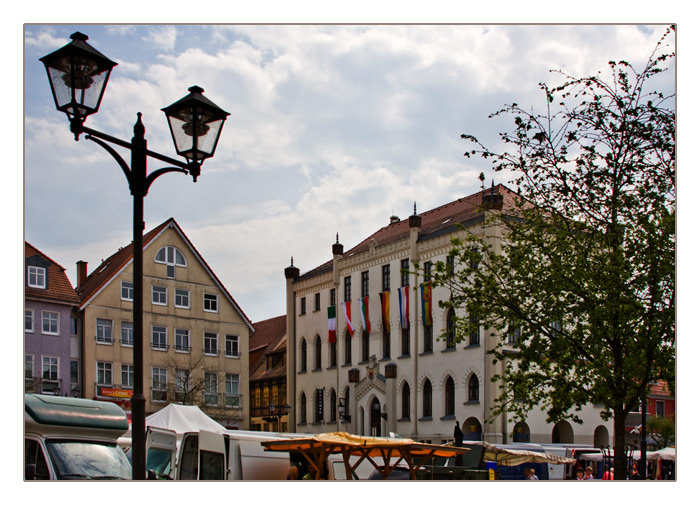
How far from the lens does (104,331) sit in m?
47.3

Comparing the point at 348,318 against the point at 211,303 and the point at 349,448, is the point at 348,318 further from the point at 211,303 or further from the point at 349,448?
the point at 349,448

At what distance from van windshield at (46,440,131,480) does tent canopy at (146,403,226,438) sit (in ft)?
29.9

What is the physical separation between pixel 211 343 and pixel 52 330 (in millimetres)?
9620

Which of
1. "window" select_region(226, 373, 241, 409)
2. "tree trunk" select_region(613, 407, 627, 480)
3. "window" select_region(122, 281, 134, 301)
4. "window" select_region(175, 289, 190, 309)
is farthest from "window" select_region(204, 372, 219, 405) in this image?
"tree trunk" select_region(613, 407, 627, 480)

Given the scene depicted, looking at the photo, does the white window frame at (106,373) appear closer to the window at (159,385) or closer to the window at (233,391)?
the window at (159,385)

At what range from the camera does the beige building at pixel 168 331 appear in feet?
154

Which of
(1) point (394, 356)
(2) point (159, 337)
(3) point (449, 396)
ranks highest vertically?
(2) point (159, 337)

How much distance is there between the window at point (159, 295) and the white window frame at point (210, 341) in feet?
10.9

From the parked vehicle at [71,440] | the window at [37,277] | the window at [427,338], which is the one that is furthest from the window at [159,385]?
the parked vehicle at [71,440]

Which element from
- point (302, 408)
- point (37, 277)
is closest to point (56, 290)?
point (37, 277)

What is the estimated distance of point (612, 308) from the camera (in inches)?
781

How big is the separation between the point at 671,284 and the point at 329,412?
142 feet

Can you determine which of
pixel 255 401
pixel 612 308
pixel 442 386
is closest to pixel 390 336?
pixel 442 386

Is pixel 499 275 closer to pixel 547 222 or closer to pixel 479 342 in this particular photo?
pixel 547 222
